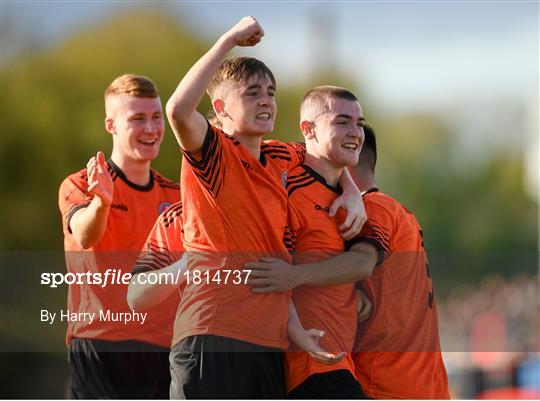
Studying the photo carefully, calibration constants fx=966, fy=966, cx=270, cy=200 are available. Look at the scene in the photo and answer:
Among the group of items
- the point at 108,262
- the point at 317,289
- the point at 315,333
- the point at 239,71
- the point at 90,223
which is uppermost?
the point at 239,71

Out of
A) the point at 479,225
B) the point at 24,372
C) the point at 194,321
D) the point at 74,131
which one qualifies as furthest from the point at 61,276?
the point at 479,225

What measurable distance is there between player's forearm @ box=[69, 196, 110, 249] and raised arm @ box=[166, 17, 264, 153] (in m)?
1.16

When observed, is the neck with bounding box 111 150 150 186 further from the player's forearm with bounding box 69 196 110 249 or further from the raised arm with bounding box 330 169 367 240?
the raised arm with bounding box 330 169 367 240

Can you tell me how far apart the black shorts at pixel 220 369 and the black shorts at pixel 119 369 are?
1.25 m

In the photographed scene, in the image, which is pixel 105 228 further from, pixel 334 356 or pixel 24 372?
pixel 24 372

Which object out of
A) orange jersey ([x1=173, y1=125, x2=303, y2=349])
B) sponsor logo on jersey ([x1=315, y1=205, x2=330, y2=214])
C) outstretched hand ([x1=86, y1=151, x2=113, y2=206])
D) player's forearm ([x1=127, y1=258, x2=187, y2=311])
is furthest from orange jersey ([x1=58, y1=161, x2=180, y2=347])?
sponsor logo on jersey ([x1=315, y1=205, x2=330, y2=214])

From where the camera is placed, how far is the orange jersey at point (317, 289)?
188 inches

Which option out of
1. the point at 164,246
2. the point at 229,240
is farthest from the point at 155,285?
the point at 229,240

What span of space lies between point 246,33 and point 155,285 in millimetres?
1416

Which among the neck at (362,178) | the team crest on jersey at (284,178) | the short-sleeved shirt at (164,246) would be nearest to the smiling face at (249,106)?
the team crest on jersey at (284,178)

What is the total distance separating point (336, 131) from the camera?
505 cm

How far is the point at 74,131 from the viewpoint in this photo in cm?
1444

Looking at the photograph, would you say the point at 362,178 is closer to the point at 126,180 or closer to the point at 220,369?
the point at 126,180

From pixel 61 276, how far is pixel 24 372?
5.39m
